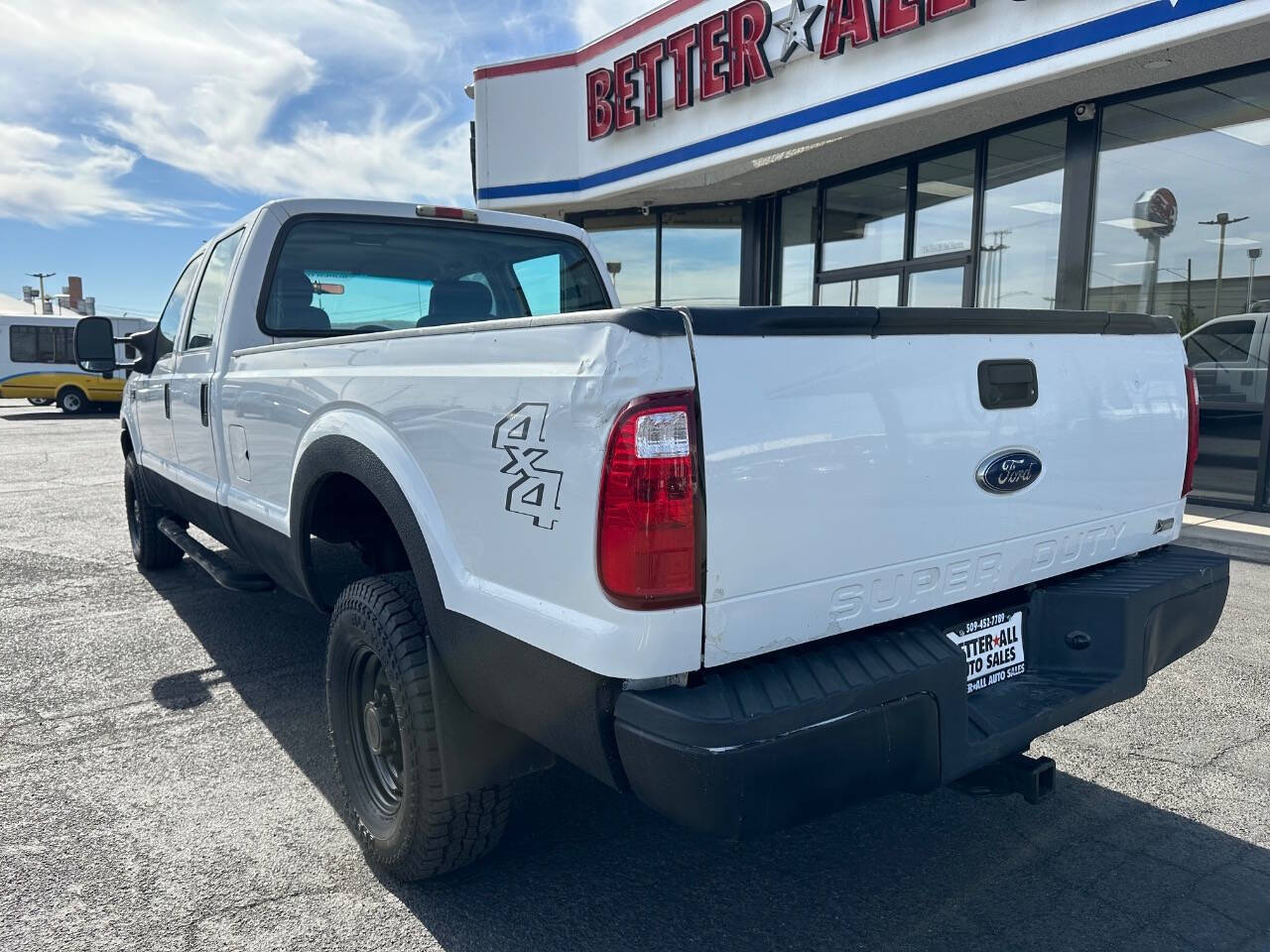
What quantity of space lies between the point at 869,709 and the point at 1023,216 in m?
8.68

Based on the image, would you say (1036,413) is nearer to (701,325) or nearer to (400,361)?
(701,325)

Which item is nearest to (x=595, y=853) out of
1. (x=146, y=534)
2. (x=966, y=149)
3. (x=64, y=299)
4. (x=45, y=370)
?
(x=146, y=534)

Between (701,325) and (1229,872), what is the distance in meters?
2.17

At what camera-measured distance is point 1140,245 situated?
27.5ft

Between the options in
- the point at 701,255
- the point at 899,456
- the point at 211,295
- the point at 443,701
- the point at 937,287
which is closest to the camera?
the point at 899,456


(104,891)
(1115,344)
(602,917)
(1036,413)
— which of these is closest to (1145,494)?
(1115,344)

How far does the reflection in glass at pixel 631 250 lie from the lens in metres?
13.7

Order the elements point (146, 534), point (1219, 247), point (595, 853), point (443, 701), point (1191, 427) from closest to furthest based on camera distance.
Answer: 1. point (443, 701)
2. point (595, 853)
3. point (1191, 427)
4. point (146, 534)
5. point (1219, 247)

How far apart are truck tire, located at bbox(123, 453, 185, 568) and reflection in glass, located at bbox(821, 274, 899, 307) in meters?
7.65

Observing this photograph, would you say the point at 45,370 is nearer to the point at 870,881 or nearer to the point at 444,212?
the point at 444,212

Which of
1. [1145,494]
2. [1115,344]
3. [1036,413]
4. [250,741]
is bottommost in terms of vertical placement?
[250,741]

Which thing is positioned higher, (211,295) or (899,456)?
(211,295)

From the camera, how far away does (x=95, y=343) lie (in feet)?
15.9

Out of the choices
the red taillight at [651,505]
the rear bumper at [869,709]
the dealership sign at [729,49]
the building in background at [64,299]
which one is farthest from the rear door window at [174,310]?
the building in background at [64,299]
